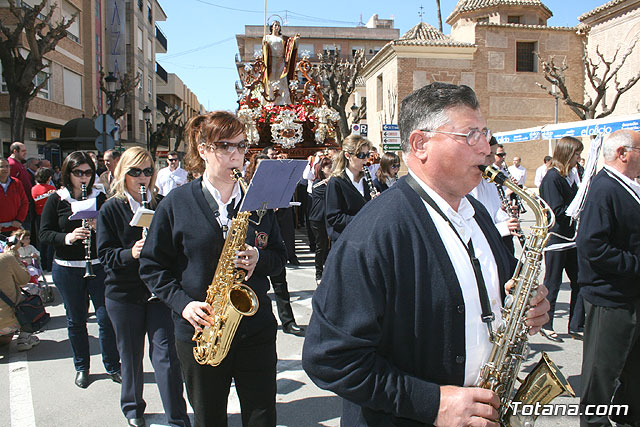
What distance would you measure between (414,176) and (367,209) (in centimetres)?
22

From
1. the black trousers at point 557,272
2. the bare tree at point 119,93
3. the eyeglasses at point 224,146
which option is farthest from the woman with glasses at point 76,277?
the bare tree at point 119,93

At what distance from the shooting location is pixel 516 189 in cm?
199

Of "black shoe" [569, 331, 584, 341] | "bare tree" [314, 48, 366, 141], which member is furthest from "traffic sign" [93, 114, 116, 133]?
"bare tree" [314, 48, 366, 141]

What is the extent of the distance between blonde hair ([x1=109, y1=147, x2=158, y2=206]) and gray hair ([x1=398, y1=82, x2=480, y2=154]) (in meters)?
2.48

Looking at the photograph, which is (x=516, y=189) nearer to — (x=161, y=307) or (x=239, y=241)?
(x=239, y=241)

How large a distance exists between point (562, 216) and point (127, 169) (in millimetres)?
4621

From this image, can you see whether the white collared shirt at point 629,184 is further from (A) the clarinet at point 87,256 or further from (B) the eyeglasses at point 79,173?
(B) the eyeglasses at point 79,173

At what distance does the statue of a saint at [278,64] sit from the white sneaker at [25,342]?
7130 mm

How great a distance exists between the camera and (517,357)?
1794 mm

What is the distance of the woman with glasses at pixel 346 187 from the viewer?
5598 mm

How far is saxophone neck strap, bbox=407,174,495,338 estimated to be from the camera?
1.68 metres

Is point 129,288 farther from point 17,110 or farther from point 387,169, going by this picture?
point 17,110

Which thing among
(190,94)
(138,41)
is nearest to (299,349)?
(138,41)

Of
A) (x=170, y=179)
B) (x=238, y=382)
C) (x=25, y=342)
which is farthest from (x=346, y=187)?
(x=170, y=179)
